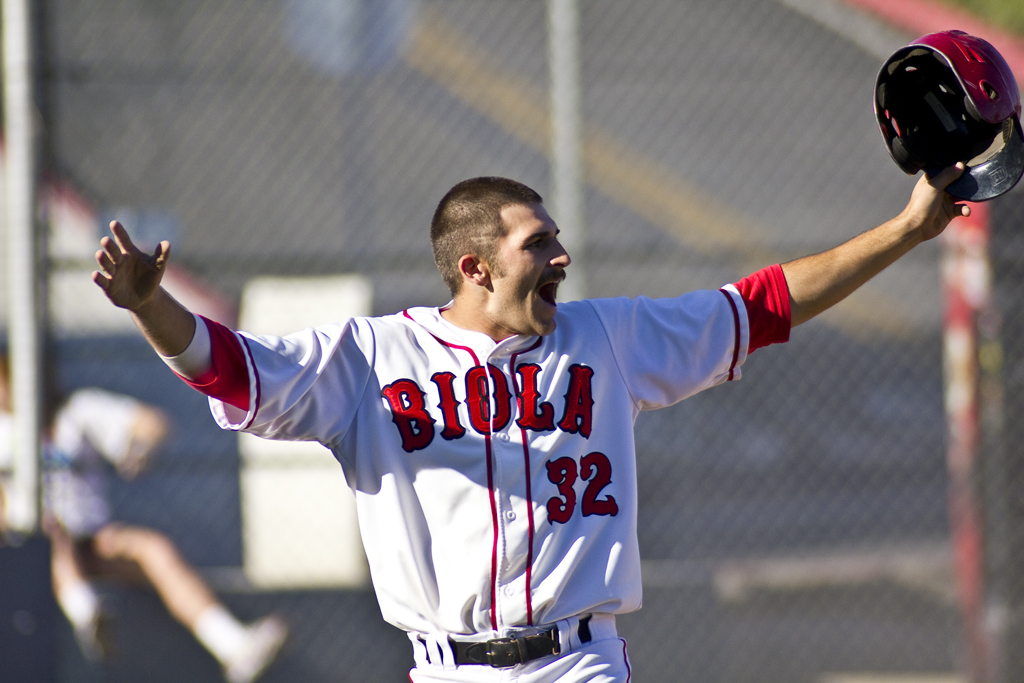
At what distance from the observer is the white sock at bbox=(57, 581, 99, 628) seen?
4344 millimetres

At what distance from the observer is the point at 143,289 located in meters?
1.92

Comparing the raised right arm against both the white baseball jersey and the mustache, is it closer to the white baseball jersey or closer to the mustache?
the white baseball jersey

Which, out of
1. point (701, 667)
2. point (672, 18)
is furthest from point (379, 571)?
point (672, 18)

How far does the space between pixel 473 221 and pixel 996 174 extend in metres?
1.32

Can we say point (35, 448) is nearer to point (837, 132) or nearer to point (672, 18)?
point (672, 18)

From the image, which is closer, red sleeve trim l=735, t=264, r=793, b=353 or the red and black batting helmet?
the red and black batting helmet

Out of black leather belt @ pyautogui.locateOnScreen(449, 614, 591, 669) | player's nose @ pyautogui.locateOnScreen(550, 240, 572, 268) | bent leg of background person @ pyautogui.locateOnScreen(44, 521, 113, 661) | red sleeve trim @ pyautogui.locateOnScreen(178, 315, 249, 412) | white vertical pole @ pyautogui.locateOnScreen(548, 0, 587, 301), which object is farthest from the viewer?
white vertical pole @ pyautogui.locateOnScreen(548, 0, 587, 301)

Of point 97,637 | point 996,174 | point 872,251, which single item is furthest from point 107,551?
point 996,174

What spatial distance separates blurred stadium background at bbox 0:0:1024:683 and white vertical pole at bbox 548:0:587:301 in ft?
0.16

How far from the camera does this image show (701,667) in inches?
183

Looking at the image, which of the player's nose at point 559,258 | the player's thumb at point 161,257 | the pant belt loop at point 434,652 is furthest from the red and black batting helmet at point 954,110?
the player's thumb at point 161,257

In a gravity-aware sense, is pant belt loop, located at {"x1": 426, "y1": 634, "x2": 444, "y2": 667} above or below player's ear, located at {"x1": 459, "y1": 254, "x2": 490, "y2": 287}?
below

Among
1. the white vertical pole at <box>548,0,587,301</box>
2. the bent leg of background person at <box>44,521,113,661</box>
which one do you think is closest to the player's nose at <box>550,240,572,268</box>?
the white vertical pole at <box>548,0,587,301</box>

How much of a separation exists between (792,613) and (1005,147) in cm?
→ 293
